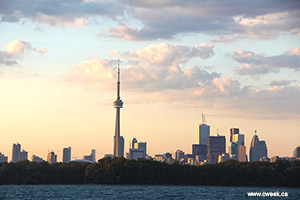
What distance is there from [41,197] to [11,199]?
9454 mm

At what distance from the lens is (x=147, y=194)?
173 m

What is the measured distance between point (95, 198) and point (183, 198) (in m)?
25.1

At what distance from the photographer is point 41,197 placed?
160 meters

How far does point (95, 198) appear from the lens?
15762 centimetres

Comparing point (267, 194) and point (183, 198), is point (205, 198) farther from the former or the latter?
point (267, 194)

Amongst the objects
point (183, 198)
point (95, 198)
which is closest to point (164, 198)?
point (183, 198)

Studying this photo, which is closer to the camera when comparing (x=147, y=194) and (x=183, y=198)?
(x=183, y=198)

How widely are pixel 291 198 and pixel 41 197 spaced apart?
73.7 meters

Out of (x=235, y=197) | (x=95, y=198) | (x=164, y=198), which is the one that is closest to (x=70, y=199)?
(x=95, y=198)

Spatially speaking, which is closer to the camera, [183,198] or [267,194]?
[183,198]

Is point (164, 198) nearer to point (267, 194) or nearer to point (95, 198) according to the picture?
point (95, 198)

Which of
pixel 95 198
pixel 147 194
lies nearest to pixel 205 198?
pixel 147 194

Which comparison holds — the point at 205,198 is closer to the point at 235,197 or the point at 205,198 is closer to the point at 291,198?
the point at 235,197

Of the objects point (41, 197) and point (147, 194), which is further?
point (147, 194)
